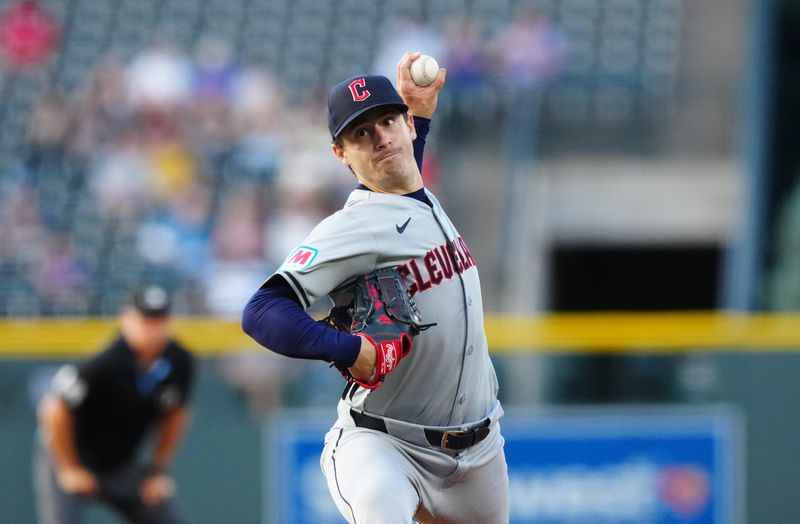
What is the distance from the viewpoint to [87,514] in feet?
29.0

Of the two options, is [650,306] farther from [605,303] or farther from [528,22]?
[528,22]

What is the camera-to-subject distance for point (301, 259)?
3.87 metres

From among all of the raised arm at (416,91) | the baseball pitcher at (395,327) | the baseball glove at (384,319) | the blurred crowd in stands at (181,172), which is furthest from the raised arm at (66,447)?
the blurred crowd in stands at (181,172)

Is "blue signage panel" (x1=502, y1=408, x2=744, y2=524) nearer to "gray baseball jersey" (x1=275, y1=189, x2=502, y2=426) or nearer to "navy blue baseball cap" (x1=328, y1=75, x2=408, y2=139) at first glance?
"gray baseball jersey" (x1=275, y1=189, x2=502, y2=426)

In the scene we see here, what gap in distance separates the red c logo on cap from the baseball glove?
0.53 m

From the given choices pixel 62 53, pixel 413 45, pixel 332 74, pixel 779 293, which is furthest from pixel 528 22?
pixel 62 53

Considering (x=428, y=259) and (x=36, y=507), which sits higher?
(x=428, y=259)

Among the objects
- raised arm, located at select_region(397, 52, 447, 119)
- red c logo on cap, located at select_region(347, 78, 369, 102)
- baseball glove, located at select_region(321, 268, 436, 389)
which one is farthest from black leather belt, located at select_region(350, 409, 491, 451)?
raised arm, located at select_region(397, 52, 447, 119)

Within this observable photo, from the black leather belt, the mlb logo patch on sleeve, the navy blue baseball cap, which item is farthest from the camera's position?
the black leather belt

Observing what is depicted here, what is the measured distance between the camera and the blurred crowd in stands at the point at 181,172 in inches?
429

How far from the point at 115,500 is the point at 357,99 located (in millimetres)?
3786

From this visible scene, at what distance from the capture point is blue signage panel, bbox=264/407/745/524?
8250 mm

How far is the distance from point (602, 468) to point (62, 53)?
8.62 m

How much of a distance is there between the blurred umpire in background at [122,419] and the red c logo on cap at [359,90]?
2.94 meters
